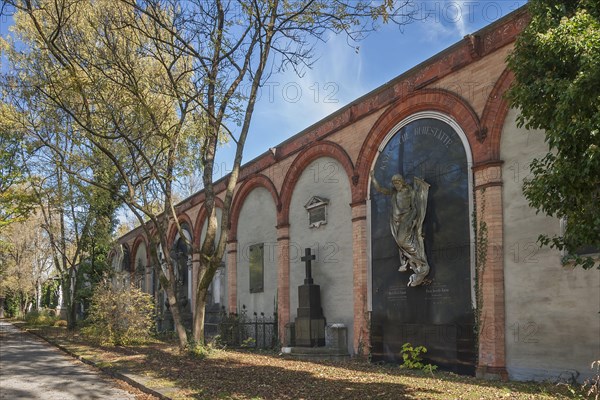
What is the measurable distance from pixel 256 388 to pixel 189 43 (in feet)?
26.7

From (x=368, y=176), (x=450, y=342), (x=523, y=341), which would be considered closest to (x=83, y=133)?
(x=368, y=176)

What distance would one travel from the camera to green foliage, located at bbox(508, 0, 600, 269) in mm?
5184

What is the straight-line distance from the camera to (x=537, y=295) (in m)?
10.1

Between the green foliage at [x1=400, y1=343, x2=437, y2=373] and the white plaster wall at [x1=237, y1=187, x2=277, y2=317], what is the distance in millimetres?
7679

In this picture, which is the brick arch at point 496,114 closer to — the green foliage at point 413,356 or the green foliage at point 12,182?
the green foliage at point 413,356

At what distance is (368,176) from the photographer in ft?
49.5

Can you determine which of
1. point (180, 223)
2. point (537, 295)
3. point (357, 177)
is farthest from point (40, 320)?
point (537, 295)

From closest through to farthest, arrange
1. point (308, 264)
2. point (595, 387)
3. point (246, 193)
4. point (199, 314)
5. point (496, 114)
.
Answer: point (595, 387) < point (496, 114) < point (199, 314) < point (308, 264) < point (246, 193)

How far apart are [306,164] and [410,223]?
20.1 ft

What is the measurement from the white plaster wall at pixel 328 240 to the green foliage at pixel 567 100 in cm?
999

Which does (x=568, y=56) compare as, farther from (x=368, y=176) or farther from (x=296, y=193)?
(x=296, y=193)

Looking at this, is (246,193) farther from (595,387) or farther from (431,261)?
(595,387)

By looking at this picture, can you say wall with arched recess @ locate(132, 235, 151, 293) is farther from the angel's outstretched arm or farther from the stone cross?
the angel's outstretched arm

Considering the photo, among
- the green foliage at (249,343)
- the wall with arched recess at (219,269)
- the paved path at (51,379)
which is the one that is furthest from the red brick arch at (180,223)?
the paved path at (51,379)
